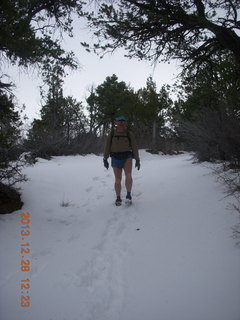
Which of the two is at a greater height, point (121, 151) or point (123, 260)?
point (121, 151)

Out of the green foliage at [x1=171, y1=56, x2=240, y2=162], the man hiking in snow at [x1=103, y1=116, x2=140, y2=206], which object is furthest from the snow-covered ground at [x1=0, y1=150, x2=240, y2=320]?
the green foliage at [x1=171, y1=56, x2=240, y2=162]

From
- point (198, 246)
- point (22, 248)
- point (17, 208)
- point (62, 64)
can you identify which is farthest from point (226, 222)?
point (62, 64)

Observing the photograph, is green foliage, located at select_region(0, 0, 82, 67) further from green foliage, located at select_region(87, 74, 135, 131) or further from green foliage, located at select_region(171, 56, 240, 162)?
green foliage, located at select_region(87, 74, 135, 131)

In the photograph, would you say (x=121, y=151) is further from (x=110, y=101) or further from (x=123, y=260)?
(x=110, y=101)

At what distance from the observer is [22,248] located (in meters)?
2.62

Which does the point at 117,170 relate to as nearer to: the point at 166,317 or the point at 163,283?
the point at 163,283

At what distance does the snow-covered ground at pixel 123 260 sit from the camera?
5.77 ft

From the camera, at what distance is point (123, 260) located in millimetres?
2426
